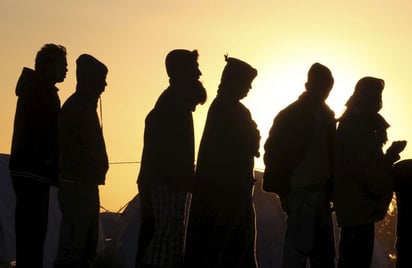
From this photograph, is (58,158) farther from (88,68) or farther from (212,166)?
(212,166)

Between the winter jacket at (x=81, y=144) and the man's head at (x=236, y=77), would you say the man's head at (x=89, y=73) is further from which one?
the man's head at (x=236, y=77)

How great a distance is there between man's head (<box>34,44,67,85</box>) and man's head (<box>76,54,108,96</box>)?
147 mm

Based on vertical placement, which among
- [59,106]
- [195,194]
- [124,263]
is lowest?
[124,263]

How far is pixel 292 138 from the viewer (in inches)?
369

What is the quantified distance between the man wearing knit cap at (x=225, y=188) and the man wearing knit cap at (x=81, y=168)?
35.4 inches

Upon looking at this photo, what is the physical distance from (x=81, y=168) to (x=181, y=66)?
4.10 feet

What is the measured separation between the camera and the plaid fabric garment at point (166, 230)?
884 centimetres

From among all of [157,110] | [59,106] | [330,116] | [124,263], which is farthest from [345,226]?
[124,263]

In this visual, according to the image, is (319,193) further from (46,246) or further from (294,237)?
(46,246)

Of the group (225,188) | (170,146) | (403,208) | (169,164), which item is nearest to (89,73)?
(170,146)

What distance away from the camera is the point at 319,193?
9.34 metres

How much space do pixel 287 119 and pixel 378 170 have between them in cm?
92

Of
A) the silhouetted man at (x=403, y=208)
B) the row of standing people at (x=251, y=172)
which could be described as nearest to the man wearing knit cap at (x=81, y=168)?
the row of standing people at (x=251, y=172)

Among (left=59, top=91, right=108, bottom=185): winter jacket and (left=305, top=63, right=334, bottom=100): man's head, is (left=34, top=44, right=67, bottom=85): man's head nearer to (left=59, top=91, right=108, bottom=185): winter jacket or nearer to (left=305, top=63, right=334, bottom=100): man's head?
(left=59, top=91, right=108, bottom=185): winter jacket
